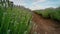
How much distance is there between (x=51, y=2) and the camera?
505 centimetres

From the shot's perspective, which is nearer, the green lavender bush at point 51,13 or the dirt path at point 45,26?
the dirt path at point 45,26

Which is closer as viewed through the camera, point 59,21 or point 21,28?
point 21,28

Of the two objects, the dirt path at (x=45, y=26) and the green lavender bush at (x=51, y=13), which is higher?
the green lavender bush at (x=51, y=13)

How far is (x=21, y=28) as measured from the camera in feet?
6.18

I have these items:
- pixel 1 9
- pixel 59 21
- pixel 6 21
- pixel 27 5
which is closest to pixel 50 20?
pixel 59 21

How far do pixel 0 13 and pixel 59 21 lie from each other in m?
2.90

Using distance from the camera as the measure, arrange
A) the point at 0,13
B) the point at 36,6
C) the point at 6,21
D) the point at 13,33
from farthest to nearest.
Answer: the point at 36,6 → the point at 0,13 → the point at 6,21 → the point at 13,33

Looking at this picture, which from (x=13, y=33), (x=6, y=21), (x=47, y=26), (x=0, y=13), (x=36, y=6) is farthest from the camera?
(x=36, y=6)

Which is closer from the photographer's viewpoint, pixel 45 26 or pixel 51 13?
pixel 45 26

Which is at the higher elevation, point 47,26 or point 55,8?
point 55,8

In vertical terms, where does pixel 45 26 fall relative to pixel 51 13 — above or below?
below

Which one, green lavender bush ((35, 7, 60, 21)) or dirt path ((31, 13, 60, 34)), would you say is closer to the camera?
dirt path ((31, 13, 60, 34))

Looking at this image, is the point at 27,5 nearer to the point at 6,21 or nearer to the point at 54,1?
the point at 54,1

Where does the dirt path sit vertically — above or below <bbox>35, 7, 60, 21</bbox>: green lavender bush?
below
